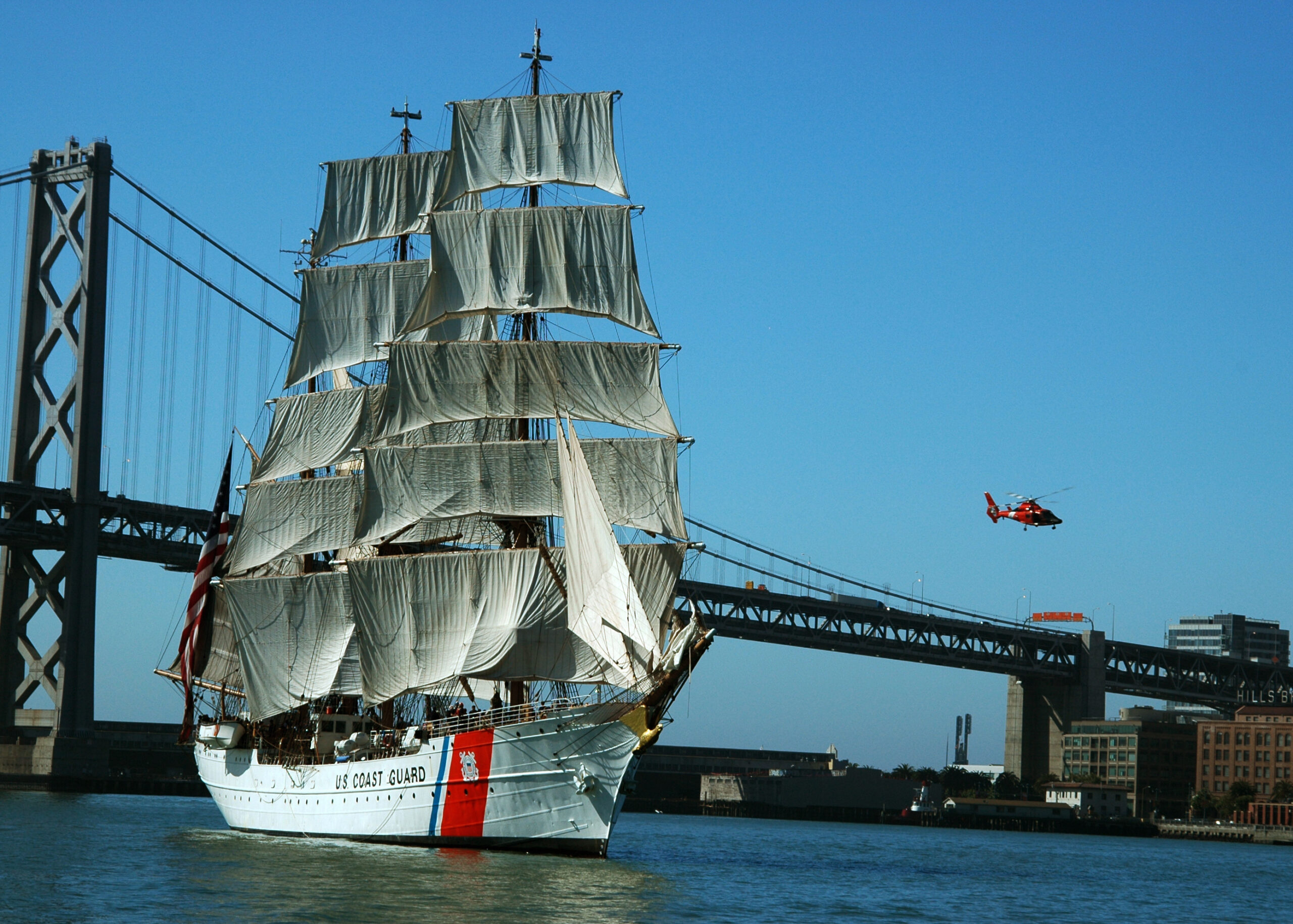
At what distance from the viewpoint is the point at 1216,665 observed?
145 meters

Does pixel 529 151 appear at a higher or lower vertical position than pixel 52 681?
higher

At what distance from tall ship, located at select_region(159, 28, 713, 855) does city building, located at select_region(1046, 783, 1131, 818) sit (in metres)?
76.4

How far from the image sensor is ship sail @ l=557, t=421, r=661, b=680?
139ft

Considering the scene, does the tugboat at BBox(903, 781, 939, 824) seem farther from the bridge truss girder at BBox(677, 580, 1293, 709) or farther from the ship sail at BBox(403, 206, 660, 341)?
the ship sail at BBox(403, 206, 660, 341)

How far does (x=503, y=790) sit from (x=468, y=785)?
3.93 feet

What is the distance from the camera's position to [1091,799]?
406ft

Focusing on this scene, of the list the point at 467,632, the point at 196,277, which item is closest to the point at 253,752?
the point at 467,632

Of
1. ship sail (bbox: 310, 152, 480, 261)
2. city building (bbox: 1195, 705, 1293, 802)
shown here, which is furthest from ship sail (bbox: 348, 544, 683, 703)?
city building (bbox: 1195, 705, 1293, 802)

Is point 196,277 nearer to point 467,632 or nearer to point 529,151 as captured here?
point 529,151

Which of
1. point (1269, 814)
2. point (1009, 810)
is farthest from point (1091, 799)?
point (1269, 814)

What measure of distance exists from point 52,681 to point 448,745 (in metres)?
35.1

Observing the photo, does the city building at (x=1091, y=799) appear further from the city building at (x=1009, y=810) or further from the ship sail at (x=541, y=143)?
the ship sail at (x=541, y=143)

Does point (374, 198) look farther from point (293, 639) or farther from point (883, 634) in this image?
point (883, 634)

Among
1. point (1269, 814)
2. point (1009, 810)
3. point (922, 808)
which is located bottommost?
point (1269, 814)
